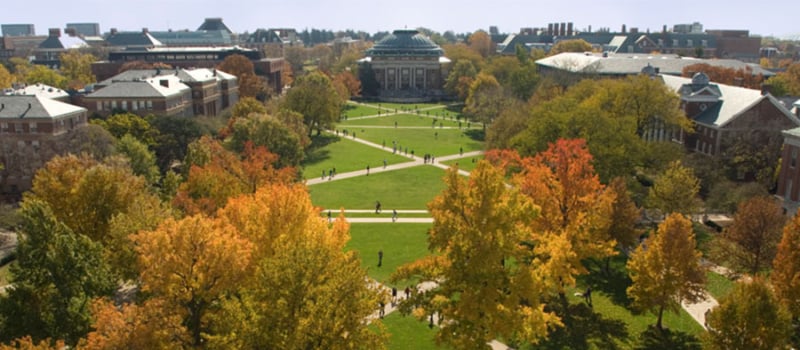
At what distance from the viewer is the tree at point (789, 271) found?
3180 cm

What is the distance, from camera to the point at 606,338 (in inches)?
1383

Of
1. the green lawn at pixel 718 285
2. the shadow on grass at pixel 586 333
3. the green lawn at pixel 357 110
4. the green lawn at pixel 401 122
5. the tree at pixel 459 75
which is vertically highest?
the tree at pixel 459 75

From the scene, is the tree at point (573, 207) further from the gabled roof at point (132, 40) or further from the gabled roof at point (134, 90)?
the gabled roof at point (132, 40)

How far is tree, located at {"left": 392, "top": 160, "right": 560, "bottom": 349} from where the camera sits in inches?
1027

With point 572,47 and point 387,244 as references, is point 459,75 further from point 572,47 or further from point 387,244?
point 387,244

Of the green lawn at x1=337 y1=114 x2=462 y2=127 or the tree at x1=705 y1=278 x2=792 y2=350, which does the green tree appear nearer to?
the tree at x1=705 y1=278 x2=792 y2=350

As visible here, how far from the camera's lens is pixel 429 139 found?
97688mm

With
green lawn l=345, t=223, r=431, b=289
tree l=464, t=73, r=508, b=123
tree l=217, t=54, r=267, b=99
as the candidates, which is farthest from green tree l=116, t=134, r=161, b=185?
tree l=217, t=54, r=267, b=99

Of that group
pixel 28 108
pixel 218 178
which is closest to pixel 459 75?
pixel 28 108

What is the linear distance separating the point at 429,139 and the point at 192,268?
7172cm

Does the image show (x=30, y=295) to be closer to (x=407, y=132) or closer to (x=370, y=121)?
(x=407, y=132)

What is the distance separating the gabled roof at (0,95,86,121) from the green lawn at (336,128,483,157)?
40.7 m

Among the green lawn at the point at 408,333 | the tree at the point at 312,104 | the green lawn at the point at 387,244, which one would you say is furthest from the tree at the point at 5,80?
the green lawn at the point at 408,333

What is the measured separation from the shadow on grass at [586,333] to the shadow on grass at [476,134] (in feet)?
203
